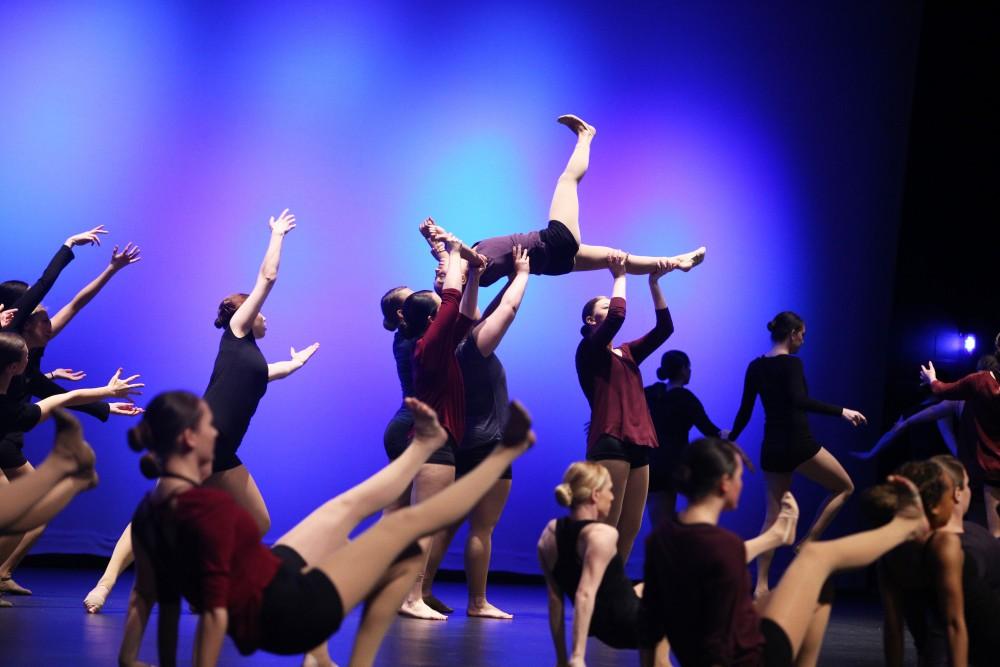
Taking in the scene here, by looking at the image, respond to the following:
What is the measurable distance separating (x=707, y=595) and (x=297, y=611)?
0.94 m

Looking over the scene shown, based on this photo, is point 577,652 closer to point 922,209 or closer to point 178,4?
point 178,4

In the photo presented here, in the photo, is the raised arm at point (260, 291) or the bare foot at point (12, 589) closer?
the raised arm at point (260, 291)

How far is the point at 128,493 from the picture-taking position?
6.83m

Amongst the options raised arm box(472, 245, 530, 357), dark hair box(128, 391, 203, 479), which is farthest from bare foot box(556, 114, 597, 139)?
dark hair box(128, 391, 203, 479)

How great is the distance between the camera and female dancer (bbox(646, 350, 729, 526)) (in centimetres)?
649

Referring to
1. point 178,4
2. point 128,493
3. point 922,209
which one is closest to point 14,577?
point 128,493

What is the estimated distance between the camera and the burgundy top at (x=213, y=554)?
2461 millimetres

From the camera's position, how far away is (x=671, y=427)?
6.54 meters

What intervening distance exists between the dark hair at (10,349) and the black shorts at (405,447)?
1673 mm

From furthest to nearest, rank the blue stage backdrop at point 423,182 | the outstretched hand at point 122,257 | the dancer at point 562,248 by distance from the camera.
A: the blue stage backdrop at point 423,182, the outstretched hand at point 122,257, the dancer at point 562,248

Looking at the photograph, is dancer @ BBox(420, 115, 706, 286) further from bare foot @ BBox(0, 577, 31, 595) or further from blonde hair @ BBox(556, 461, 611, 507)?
bare foot @ BBox(0, 577, 31, 595)

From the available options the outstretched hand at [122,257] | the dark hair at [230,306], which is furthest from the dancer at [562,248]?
the outstretched hand at [122,257]

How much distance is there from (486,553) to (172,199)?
3.08 m

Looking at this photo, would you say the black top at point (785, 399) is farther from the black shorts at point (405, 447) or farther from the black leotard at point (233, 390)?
the black leotard at point (233, 390)
